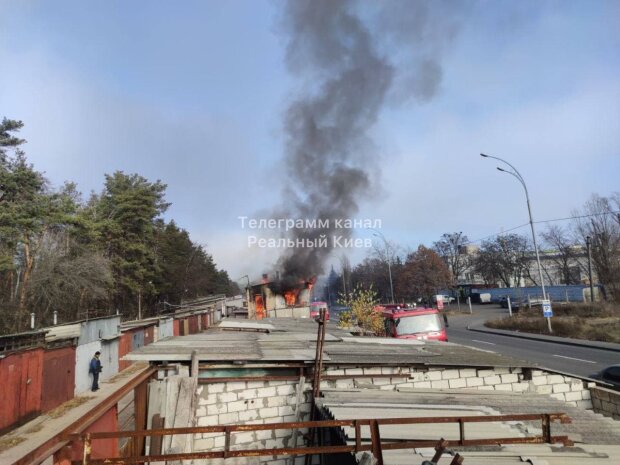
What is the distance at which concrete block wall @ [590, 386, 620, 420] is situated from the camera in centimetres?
668

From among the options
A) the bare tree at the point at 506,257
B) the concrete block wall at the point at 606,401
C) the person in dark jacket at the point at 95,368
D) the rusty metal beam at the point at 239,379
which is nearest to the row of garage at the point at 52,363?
the person in dark jacket at the point at 95,368

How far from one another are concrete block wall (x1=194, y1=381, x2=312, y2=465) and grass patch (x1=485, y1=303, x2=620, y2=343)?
781 inches

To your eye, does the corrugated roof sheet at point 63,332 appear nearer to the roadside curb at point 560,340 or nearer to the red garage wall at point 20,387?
the red garage wall at point 20,387

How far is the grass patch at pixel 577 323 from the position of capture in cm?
2075

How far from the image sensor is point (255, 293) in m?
26.9

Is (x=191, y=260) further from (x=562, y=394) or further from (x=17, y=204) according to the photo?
(x=562, y=394)

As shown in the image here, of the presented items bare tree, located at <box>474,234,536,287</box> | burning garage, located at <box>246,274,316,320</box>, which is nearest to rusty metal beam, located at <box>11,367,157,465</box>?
burning garage, located at <box>246,274,316,320</box>

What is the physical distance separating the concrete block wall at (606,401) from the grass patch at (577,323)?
49.6ft

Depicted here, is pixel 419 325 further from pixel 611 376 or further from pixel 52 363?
pixel 52 363

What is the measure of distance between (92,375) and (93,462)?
15.2 m

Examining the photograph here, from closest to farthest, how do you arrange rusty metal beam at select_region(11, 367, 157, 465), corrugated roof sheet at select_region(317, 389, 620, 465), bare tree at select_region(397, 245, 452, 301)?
rusty metal beam at select_region(11, 367, 157, 465), corrugated roof sheet at select_region(317, 389, 620, 465), bare tree at select_region(397, 245, 452, 301)

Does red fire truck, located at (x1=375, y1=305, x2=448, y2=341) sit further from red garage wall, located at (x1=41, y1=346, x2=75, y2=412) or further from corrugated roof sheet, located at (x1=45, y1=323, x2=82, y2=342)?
corrugated roof sheet, located at (x1=45, y1=323, x2=82, y2=342)

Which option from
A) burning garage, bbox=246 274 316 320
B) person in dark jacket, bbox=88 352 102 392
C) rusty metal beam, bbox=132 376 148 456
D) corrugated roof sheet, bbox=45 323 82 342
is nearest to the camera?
rusty metal beam, bbox=132 376 148 456

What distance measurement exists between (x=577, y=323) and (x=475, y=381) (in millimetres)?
20372
